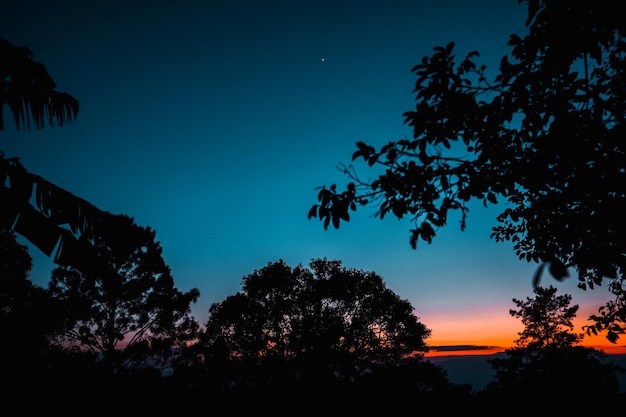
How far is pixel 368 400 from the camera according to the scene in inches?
219

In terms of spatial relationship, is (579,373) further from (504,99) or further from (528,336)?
(528,336)

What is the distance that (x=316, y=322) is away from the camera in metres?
24.4

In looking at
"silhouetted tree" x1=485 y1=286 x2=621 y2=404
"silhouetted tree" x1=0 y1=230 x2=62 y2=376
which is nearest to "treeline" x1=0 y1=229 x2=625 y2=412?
"silhouetted tree" x1=0 y1=230 x2=62 y2=376

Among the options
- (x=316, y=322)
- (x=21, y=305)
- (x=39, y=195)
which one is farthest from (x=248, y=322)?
(x=39, y=195)

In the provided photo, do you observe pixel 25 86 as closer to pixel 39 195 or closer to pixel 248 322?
pixel 39 195

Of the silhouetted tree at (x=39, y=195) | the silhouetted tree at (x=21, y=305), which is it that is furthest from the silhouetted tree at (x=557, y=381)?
the silhouetted tree at (x=21, y=305)

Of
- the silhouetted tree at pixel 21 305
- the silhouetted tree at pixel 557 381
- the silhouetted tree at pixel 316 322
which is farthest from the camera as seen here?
the silhouetted tree at pixel 316 322

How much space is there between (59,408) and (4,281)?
18304mm

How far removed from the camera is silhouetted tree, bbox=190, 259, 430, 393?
23.9 m

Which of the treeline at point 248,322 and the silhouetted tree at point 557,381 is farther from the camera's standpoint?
the treeline at point 248,322

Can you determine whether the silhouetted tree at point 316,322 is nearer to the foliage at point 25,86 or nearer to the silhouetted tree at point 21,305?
the silhouetted tree at point 21,305

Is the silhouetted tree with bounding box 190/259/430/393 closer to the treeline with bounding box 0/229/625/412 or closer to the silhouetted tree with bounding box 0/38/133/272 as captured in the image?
the treeline with bounding box 0/229/625/412

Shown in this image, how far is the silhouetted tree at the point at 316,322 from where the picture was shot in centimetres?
2388

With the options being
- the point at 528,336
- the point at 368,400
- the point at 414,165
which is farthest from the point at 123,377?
the point at 528,336
